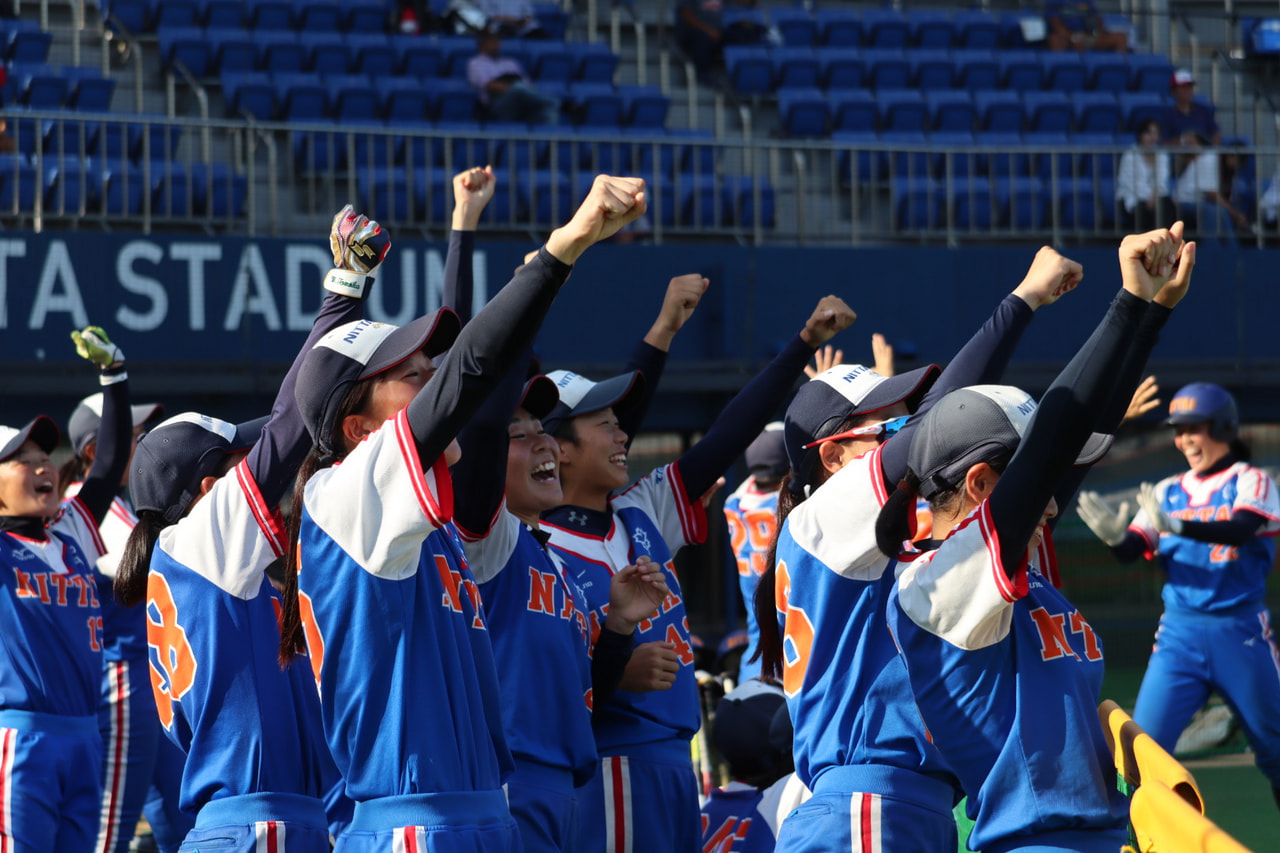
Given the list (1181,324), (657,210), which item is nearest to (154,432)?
(657,210)

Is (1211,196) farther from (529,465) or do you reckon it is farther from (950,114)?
(529,465)

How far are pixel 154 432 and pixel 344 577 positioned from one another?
59.5 inches

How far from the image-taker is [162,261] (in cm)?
952

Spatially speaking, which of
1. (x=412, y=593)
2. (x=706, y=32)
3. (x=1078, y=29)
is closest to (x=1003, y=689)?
(x=412, y=593)

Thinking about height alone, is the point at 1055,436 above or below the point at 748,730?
above

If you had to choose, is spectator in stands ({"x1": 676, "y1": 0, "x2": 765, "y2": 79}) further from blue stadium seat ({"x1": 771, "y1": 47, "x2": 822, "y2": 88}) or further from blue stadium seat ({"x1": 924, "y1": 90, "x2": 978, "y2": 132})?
blue stadium seat ({"x1": 924, "y1": 90, "x2": 978, "y2": 132})

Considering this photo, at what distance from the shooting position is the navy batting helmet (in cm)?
747

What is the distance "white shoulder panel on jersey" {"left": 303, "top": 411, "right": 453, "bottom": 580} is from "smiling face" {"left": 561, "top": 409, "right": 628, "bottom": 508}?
1591 millimetres

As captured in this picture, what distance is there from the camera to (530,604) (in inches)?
150

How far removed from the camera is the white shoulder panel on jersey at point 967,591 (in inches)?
114

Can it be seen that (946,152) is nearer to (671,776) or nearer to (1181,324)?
(1181,324)

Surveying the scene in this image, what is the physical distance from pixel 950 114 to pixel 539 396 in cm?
1025

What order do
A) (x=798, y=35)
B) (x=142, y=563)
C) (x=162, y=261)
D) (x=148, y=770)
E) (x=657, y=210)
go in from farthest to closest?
(x=798, y=35), (x=657, y=210), (x=162, y=261), (x=148, y=770), (x=142, y=563)

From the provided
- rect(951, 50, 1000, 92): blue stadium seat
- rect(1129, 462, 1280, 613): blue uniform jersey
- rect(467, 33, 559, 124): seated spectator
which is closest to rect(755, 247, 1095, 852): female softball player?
rect(1129, 462, 1280, 613): blue uniform jersey
